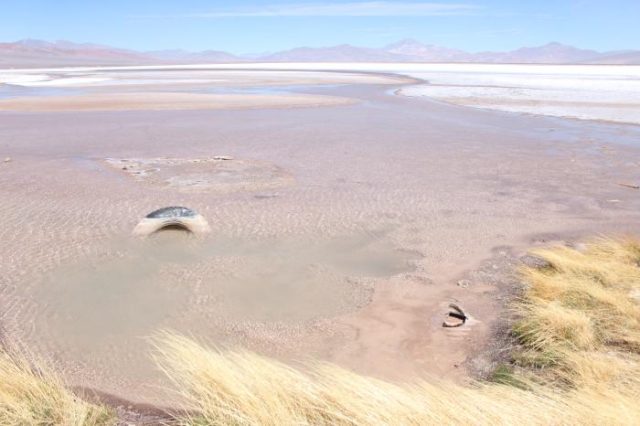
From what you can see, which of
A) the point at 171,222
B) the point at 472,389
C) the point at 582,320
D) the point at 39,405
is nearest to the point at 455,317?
the point at 582,320

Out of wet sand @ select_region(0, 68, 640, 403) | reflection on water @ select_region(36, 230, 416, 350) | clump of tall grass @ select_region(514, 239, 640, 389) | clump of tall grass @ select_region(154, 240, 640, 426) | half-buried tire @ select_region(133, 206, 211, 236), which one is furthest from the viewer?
half-buried tire @ select_region(133, 206, 211, 236)

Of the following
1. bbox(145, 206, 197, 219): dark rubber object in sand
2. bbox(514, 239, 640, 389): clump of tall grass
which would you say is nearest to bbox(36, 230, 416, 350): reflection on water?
bbox(145, 206, 197, 219): dark rubber object in sand

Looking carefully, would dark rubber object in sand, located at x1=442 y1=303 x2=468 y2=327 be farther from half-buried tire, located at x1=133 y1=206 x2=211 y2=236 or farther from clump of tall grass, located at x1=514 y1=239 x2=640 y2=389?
half-buried tire, located at x1=133 y1=206 x2=211 y2=236

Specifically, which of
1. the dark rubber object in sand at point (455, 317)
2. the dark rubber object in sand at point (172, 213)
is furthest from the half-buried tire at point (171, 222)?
the dark rubber object in sand at point (455, 317)

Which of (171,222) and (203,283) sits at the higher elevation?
(171,222)

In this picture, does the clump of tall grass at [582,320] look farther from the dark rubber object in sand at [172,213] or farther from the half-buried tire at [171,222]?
the dark rubber object in sand at [172,213]

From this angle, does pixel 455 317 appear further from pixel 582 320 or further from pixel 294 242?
pixel 294 242
